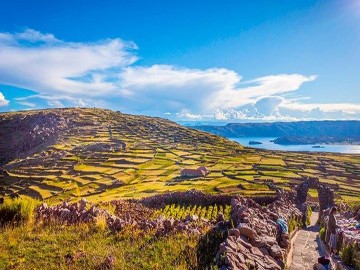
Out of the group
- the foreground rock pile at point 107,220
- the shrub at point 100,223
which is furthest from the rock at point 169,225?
the shrub at point 100,223

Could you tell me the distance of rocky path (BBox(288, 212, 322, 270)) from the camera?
14358 millimetres

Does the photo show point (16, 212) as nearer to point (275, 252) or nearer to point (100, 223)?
point (100, 223)

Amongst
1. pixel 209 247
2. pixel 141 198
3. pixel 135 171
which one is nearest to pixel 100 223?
pixel 209 247

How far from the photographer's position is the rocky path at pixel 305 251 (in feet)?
47.1

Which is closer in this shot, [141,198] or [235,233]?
[235,233]

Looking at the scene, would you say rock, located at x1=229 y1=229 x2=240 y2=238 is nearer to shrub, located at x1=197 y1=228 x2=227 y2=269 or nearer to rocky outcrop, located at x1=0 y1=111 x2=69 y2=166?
shrub, located at x1=197 y1=228 x2=227 y2=269

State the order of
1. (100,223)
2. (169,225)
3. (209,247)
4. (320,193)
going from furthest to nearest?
(320,193), (100,223), (169,225), (209,247)

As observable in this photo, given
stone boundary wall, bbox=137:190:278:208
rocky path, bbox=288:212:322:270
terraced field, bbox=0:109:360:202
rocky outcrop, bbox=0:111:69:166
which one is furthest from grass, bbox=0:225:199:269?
rocky outcrop, bbox=0:111:69:166

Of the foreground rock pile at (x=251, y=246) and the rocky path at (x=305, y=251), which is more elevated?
the foreground rock pile at (x=251, y=246)

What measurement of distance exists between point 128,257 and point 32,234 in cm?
446

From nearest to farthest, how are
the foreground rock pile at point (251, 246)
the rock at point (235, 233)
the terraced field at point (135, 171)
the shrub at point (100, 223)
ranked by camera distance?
the foreground rock pile at point (251, 246)
the rock at point (235, 233)
the shrub at point (100, 223)
the terraced field at point (135, 171)

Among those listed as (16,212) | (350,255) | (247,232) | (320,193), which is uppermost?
(16,212)

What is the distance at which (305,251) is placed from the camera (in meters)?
17.2

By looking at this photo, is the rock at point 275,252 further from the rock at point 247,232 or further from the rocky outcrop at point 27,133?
the rocky outcrop at point 27,133
